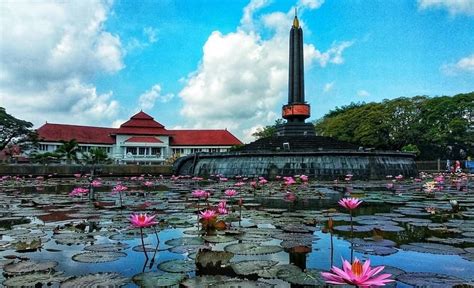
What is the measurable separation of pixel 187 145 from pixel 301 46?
29.3m

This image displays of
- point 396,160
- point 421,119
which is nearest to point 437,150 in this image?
point 421,119

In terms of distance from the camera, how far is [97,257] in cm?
271

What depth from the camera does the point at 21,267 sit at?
2418 mm

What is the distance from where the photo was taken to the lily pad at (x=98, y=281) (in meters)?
2.07

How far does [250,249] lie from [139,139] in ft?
160

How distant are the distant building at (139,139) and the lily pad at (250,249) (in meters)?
45.4

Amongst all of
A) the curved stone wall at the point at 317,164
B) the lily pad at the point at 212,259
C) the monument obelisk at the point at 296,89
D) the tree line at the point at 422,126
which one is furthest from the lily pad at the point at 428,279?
the tree line at the point at 422,126

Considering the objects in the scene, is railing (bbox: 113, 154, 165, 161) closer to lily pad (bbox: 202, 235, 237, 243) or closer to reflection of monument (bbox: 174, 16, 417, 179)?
reflection of monument (bbox: 174, 16, 417, 179)

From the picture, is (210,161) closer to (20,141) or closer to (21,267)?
(21,267)

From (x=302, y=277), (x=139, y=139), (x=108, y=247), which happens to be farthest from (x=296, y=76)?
(x=139, y=139)

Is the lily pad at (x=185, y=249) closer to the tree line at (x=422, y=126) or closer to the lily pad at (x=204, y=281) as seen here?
the lily pad at (x=204, y=281)

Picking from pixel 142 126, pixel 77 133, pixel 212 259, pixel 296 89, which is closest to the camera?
pixel 212 259

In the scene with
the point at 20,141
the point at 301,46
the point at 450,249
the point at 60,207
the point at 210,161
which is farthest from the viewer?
the point at 20,141

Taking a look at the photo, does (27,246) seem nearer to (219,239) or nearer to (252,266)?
(219,239)
